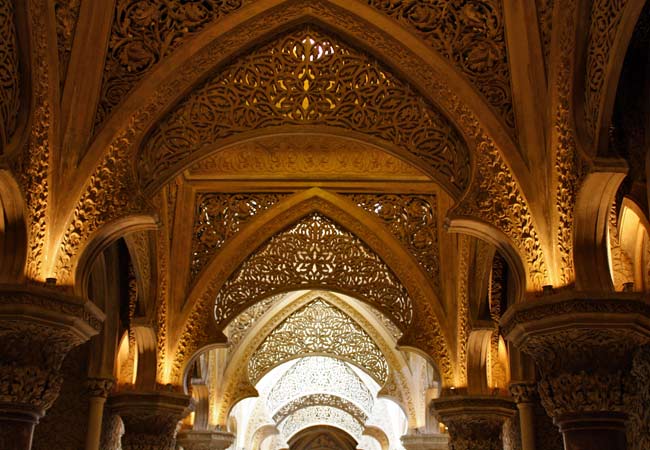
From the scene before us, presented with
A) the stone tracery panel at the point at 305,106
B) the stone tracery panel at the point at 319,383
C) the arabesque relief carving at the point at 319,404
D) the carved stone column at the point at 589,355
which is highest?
the stone tracery panel at the point at 319,383

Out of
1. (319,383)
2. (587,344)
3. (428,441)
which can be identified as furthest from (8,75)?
(319,383)

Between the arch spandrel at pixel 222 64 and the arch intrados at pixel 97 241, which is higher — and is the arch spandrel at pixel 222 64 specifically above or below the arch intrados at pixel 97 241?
above

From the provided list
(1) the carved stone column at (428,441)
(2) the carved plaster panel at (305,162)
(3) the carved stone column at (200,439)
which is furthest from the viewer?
(1) the carved stone column at (428,441)

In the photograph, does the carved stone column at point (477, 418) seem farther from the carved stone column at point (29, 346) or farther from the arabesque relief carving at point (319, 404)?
the arabesque relief carving at point (319, 404)

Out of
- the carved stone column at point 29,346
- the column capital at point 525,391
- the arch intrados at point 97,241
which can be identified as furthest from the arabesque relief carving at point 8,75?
the column capital at point 525,391

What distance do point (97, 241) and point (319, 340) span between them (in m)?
7.41

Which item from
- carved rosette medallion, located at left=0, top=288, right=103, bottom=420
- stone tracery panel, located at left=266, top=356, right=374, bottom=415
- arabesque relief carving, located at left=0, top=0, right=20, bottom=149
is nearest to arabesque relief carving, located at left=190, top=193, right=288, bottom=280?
carved rosette medallion, located at left=0, top=288, right=103, bottom=420

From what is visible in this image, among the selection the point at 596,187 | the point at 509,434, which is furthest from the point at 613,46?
the point at 509,434

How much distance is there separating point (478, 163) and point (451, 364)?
12.7 feet

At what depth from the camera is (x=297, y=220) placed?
9641 millimetres

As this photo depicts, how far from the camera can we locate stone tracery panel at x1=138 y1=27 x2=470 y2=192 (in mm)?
6375

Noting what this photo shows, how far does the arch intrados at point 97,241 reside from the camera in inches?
228

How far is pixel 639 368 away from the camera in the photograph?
6047 millimetres

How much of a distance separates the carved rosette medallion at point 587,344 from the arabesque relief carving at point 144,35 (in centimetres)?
303
